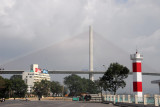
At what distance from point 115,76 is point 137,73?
18.1m

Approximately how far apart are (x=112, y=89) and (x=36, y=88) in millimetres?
85152

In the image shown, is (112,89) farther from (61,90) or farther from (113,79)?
(61,90)

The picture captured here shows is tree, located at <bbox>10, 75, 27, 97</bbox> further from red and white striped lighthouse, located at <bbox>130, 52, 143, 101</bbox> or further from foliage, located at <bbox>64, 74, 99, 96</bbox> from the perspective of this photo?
red and white striped lighthouse, located at <bbox>130, 52, 143, 101</bbox>

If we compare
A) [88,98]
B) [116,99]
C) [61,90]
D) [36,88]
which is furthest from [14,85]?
[116,99]

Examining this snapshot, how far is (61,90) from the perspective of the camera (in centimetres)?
16325

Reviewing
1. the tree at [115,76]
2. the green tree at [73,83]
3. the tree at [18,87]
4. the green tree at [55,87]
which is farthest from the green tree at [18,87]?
the tree at [115,76]

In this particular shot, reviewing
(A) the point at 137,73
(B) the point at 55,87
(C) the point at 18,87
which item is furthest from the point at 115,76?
(B) the point at 55,87

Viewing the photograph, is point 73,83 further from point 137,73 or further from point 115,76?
point 137,73

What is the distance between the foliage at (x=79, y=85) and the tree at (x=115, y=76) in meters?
95.5

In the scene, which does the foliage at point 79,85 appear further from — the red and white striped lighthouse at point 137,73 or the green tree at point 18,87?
the red and white striped lighthouse at point 137,73

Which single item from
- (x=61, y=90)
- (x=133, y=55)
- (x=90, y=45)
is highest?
(x=90, y=45)

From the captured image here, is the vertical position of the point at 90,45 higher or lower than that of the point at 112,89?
higher

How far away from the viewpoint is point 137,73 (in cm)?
4581

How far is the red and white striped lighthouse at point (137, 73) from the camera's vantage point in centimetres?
A: 4506
